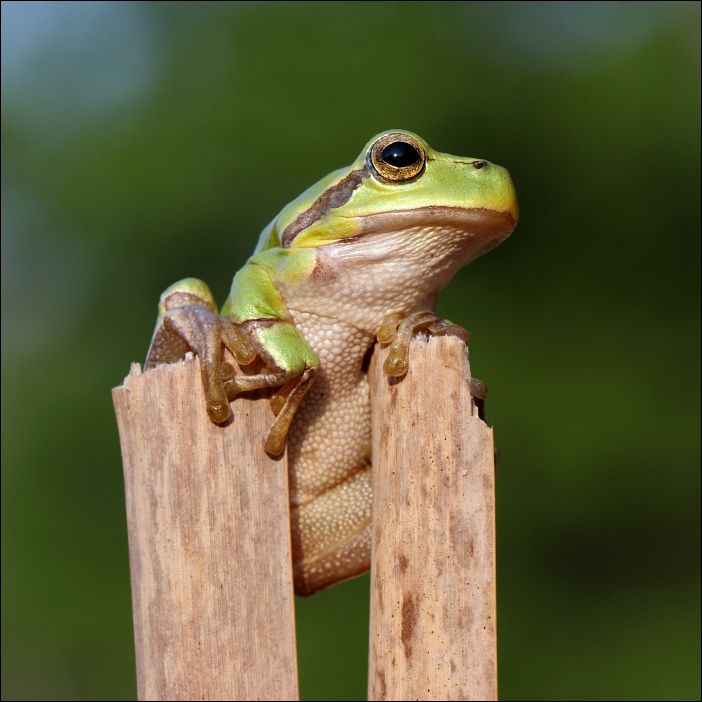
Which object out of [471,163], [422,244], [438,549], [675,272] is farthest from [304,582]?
[675,272]

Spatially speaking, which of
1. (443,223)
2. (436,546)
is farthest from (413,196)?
(436,546)

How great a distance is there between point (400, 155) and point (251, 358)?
0.56 meters

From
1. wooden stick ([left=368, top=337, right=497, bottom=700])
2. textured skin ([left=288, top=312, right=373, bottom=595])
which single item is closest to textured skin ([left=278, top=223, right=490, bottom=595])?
textured skin ([left=288, top=312, right=373, bottom=595])

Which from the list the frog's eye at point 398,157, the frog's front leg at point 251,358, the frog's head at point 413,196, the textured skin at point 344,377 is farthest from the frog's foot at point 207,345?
the frog's eye at point 398,157

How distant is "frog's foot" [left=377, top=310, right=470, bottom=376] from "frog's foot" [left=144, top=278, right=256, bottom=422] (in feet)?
1.01

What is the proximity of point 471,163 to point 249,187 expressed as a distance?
4195mm

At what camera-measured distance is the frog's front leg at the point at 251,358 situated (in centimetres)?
155

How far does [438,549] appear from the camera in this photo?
1.47m

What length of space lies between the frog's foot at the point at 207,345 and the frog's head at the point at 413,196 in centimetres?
31

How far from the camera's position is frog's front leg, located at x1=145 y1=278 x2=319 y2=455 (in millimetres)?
1552

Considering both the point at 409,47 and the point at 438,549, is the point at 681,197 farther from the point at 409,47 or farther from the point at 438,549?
the point at 438,549

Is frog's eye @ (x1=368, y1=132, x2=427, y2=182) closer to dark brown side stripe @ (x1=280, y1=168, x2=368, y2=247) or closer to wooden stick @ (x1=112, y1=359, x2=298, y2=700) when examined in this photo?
dark brown side stripe @ (x1=280, y1=168, x2=368, y2=247)

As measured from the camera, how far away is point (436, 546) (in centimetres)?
147

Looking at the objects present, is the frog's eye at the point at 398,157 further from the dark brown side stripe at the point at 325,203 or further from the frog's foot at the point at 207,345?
the frog's foot at the point at 207,345
